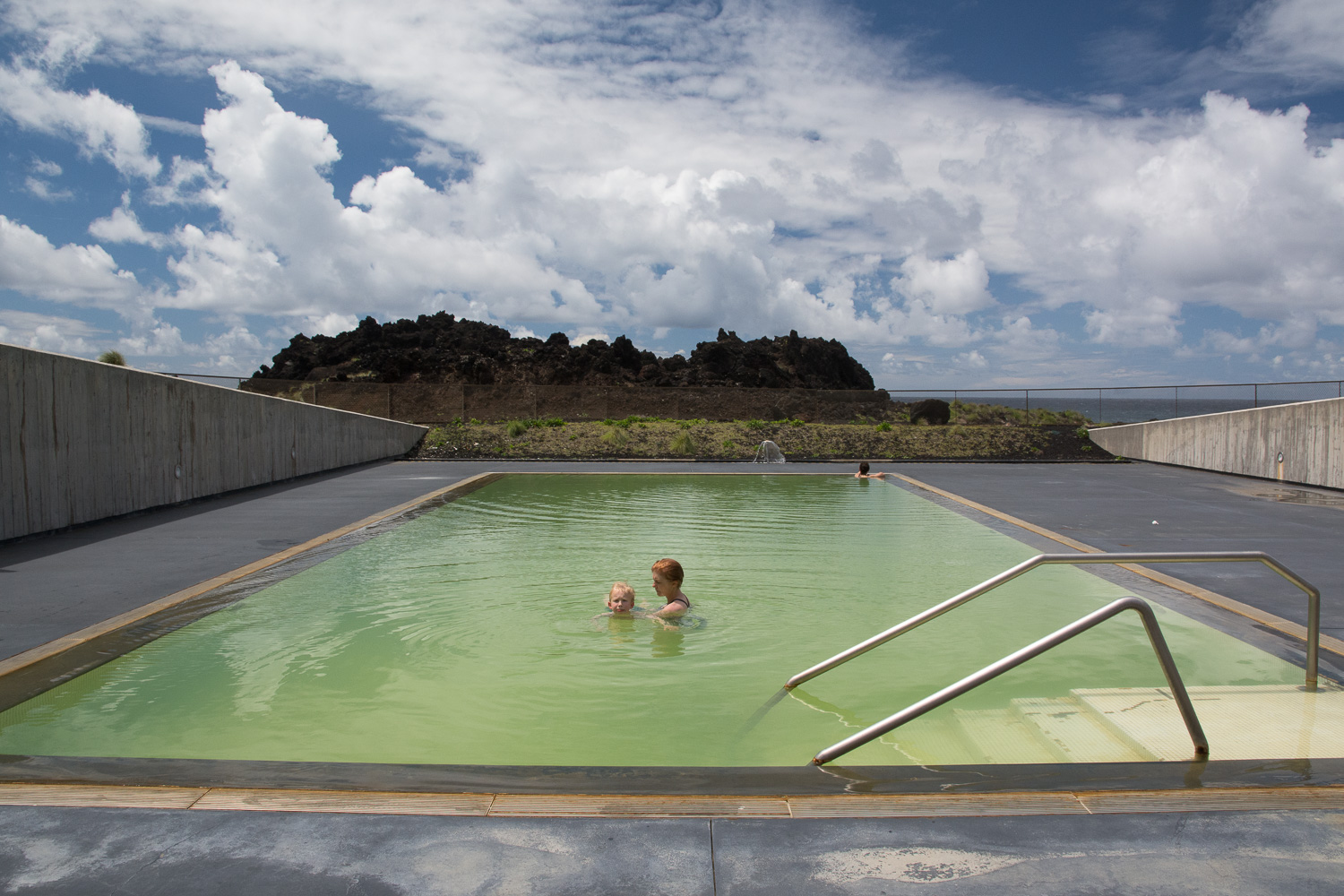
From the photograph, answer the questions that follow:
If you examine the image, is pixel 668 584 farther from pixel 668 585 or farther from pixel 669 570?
pixel 669 570

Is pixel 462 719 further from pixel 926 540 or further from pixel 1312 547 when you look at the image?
pixel 1312 547

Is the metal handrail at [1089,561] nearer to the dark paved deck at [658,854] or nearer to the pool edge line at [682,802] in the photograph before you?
the pool edge line at [682,802]

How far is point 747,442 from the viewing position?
25375mm

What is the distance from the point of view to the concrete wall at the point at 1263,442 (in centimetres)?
1520

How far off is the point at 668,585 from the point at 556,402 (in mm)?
26014

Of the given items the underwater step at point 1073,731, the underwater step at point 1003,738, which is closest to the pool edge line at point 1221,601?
the underwater step at point 1073,731

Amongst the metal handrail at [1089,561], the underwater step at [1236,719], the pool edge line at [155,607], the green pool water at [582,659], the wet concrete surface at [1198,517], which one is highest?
the metal handrail at [1089,561]

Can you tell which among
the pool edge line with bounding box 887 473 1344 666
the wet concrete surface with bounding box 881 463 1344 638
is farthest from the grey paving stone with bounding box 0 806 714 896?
the wet concrete surface with bounding box 881 463 1344 638

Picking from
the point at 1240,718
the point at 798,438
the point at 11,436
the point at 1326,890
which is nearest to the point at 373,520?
the point at 11,436

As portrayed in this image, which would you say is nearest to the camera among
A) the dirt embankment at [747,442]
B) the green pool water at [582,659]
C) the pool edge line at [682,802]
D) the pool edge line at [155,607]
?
the pool edge line at [682,802]

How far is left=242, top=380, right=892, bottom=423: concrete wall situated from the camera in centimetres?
3139

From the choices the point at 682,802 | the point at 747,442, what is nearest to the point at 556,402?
the point at 747,442

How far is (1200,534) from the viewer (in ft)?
31.9

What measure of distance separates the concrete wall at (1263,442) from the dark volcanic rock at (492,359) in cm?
4179
